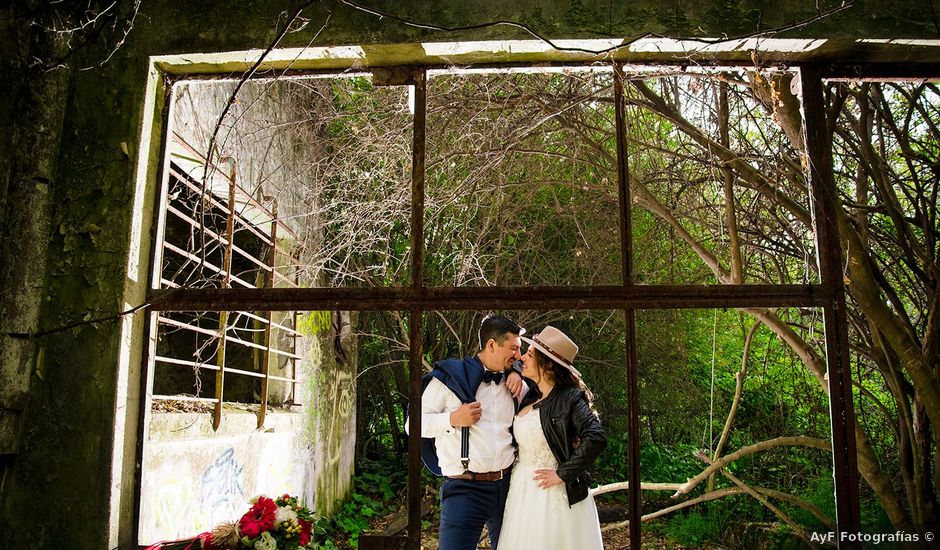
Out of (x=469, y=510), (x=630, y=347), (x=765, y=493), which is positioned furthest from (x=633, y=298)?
(x=765, y=493)

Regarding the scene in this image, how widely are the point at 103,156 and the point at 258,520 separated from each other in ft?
4.78

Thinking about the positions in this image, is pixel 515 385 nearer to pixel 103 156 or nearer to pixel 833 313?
pixel 833 313

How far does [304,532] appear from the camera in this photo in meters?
2.61

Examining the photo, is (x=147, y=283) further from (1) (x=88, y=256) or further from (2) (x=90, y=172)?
(2) (x=90, y=172)

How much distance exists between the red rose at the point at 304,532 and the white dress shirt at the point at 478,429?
0.70 m

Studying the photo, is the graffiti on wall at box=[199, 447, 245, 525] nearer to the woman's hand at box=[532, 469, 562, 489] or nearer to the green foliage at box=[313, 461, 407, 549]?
the green foliage at box=[313, 461, 407, 549]

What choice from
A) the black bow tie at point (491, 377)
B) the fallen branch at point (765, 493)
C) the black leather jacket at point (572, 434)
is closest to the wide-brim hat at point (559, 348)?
the black leather jacket at point (572, 434)

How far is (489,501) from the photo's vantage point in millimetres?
3166

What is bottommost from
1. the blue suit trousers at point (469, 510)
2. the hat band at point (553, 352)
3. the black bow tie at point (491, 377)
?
the blue suit trousers at point (469, 510)

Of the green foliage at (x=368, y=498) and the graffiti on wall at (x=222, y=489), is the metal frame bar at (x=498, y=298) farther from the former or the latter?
the green foliage at (x=368, y=498)

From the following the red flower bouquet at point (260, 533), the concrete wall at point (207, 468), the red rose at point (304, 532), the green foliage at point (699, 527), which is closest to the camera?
the red flower bouquet at point (260, 533)

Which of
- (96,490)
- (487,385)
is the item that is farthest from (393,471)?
(96,490)

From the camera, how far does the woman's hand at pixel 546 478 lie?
2.86 meters

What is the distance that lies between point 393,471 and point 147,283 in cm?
891
